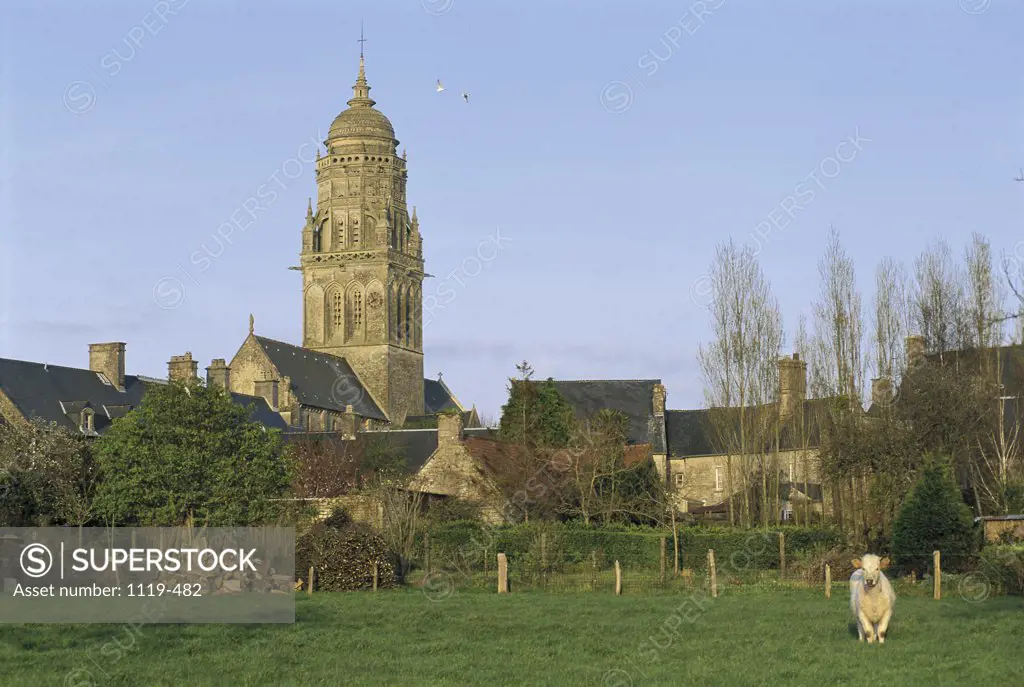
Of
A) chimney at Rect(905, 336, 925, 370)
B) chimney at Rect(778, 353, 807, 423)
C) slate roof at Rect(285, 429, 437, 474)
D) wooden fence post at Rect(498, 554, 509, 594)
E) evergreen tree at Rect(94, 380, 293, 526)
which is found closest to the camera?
wooden fence post at Rect(498, 554, 509, 594)

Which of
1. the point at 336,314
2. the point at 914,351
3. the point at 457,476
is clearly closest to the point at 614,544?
the point at 457,476

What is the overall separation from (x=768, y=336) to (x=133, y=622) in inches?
1285

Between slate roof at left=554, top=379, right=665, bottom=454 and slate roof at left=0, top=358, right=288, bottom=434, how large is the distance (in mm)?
18199

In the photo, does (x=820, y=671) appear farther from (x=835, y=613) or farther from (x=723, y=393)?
(x=723, y=393)

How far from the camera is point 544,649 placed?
846 inches

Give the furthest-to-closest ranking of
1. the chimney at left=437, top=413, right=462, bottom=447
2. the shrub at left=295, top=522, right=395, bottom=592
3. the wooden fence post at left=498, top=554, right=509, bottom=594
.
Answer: the chimney at left=437, top=413, right=462, bottom=447 → the shrub at left=295, top=522, right=395, bottom=592 → the wooden fence post at left=498, top=554, right=509, bottom=594

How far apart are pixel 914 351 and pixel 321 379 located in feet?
216

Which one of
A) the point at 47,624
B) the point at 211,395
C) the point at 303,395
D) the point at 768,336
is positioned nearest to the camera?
the point at 47,624

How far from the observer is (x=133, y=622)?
2441 centimetres

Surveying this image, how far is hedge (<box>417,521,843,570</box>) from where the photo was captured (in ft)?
136

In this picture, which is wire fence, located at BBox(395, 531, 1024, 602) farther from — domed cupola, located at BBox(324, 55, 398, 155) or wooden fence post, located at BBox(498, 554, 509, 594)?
domed cupola, located at BBox(324, 55, 398, 155)

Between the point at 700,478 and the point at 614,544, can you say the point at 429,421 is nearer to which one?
the point at 700,478

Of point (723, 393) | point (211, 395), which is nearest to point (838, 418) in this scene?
point (723, 393)

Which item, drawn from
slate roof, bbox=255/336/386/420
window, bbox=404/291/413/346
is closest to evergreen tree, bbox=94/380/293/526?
slate roof, bbox=255/336/386/420
